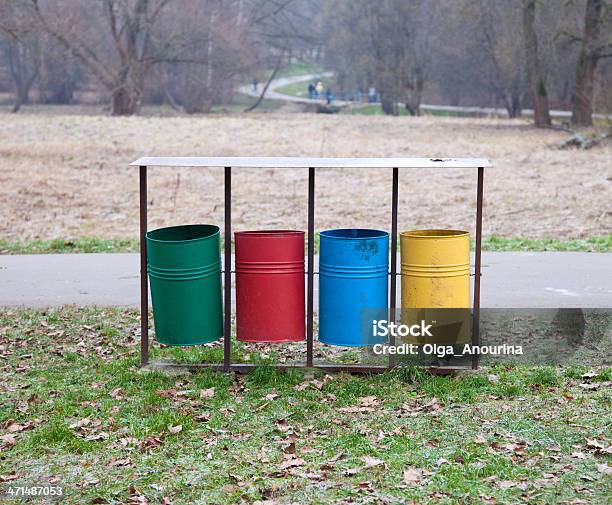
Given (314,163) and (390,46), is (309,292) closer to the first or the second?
(314,163)

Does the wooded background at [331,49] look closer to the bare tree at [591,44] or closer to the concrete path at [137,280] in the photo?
the bare tree at [591,44]

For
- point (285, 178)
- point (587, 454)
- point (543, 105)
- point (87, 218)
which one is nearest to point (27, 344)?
point (587, 454)

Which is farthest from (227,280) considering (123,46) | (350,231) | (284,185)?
(123,46)

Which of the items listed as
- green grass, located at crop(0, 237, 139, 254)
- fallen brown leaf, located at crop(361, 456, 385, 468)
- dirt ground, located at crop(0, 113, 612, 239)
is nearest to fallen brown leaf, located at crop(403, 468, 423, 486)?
fallen brown leaf, located at crop(361, 456, 385, 468)

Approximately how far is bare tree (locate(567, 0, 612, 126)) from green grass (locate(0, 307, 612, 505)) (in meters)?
26.5

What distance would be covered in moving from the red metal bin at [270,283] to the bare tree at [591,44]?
86.5 ft

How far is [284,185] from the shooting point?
1955cm

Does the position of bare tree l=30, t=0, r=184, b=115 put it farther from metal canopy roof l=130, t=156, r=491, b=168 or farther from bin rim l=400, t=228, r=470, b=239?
bin rim l=400, t=228, r=470, b=239

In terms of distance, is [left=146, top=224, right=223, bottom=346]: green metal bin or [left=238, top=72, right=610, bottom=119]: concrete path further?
[left=238, top=72, right=610, bottom=119]: concrete path

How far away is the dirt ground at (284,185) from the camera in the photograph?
1509cm

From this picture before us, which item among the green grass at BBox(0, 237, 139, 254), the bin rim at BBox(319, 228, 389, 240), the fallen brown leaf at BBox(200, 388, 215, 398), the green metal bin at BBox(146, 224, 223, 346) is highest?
the bin rim at BBox(319, 228, 389, 240)

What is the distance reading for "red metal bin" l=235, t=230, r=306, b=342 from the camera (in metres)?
6.61

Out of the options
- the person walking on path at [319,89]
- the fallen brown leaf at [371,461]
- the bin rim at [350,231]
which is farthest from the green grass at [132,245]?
the person walking on path at [319,89]

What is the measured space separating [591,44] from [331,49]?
137ft
